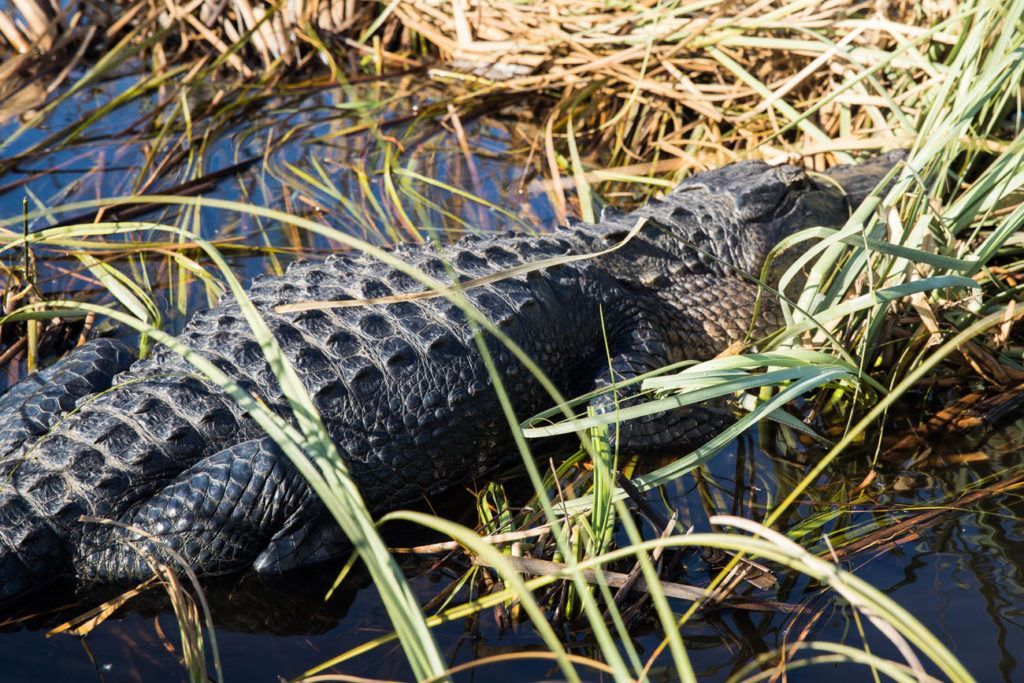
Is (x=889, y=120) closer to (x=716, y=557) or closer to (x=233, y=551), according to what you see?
(x=716, y=557)

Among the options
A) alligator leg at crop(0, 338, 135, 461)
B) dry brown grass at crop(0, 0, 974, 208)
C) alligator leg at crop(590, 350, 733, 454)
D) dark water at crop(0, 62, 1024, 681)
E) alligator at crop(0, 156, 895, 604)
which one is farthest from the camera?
dry brown grass at crop(0, 0, 974, 208)

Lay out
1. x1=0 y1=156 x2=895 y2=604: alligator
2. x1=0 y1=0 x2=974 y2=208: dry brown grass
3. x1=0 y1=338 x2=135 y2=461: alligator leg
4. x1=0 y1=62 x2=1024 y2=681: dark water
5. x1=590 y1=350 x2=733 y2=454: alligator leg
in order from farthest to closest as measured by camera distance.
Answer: x1=0 y1=0 x2=974 y2=208: dry brown grass, x1=590 y1=350 x2=733 y2=454: alligator leg, x1=0 y1=338 x2=135 y2=461: alligator leg, x1=0 y1=156 x2=895 y2=604: alligator, x1=0 y1=62 x2=1024 y2=681: dark water

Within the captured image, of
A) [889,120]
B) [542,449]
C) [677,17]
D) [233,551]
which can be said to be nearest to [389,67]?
[677,17]

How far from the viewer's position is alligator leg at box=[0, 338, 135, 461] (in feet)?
9.00

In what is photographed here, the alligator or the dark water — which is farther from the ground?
the alligator

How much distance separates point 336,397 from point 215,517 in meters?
0.47

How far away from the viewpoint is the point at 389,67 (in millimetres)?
6133

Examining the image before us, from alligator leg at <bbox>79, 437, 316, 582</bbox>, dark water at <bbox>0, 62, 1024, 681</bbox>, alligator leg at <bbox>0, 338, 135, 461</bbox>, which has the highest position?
alligator leg at <bbox>0, 338, 135, 461</bbox>

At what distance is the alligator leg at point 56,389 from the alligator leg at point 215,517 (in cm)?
44

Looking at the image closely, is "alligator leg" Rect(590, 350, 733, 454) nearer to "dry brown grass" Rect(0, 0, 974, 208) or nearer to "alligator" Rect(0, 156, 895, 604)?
"alligator" Rect(0, 156, 895, 604)

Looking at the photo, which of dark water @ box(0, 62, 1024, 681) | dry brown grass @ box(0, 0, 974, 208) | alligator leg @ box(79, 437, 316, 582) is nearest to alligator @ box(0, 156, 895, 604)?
alligator leg @ box(79, 437, 316, 582)

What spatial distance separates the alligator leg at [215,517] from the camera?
99.7 inches

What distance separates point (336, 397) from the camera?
272 cm

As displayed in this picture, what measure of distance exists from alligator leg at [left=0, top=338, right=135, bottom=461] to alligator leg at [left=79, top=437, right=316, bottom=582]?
438mm
